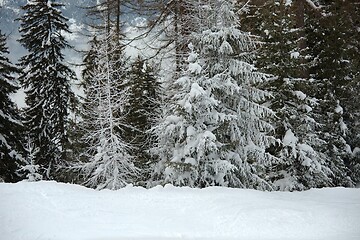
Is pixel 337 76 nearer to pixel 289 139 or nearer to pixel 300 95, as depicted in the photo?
pixel 300 95

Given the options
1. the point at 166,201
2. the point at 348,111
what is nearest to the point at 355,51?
the point at 348,111

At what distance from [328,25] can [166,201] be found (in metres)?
14.0

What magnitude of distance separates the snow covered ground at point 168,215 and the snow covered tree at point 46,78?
12757mm

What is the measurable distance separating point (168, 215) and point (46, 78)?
1580 cm

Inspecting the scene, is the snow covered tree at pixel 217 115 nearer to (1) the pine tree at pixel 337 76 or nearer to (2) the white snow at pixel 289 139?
(2) the white snow at pixel 289 139

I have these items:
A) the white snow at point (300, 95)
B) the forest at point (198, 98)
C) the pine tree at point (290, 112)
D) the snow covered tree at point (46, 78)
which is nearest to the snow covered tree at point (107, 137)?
the forest at point (198, 98)

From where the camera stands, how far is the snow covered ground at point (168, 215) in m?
4.74

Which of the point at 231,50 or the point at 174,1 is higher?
the point at 174,1

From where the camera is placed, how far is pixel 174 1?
45.4ft

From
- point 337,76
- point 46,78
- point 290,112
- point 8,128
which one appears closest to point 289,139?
point 290,112

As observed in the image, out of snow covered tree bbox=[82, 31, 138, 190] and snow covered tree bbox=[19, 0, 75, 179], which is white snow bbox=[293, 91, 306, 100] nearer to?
snow covered tree bbox=[82, 31, 138, 190]

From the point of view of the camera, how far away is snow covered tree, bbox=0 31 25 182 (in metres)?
16.2

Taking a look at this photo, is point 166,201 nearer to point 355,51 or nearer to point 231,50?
point 231,50

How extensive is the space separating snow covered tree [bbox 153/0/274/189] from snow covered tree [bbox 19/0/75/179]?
33.5 feet
